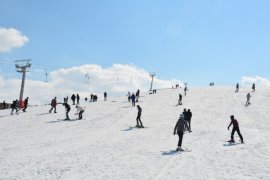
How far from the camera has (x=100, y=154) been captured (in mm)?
19984

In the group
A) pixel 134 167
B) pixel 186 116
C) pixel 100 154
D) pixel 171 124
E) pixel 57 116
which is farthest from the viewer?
pixel 57 116

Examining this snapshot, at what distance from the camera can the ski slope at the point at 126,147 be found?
16.0m

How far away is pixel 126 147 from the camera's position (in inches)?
863

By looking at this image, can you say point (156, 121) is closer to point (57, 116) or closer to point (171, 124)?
point (171, 124)

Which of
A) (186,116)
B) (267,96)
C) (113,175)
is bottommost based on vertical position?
(113,175)

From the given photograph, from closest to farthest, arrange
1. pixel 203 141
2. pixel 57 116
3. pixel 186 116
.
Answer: pixel 203 141 < pixel 186 116 < pixel 57 116

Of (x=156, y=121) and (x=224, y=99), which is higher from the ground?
(x=224, y=99)

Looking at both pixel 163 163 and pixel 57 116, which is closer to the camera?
pixel 163 163

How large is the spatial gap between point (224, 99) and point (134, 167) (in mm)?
39079

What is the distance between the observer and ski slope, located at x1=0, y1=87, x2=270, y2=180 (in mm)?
16000


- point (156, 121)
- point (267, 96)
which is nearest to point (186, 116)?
point (156, 121)

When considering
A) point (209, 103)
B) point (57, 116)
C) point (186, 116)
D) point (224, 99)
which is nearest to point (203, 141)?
point (186, 116)

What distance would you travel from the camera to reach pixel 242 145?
22.3 m

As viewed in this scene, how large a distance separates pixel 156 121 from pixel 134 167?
19.0 m
